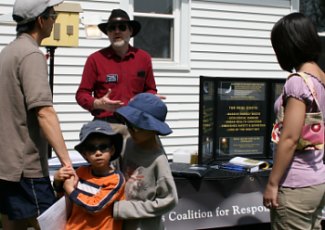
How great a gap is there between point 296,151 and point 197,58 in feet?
18.4

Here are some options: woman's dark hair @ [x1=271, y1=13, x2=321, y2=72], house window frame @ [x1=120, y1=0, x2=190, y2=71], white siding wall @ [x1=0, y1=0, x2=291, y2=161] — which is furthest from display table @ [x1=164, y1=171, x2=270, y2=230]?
house window frame @ [x1=120, y1=0, x2=190, y2=71]

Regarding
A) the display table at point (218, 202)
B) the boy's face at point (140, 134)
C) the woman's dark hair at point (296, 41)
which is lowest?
the display table at point (218, 202)

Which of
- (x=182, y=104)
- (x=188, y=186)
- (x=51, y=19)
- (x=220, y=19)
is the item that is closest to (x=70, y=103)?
(x=182, y=104)

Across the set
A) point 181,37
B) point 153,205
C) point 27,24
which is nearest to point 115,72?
point 27,24

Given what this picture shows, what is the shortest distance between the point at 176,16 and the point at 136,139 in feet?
18.7

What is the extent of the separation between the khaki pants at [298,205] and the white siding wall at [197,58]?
498 cm

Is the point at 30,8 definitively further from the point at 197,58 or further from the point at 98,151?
the point at 197,58

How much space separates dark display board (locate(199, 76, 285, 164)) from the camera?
457cm

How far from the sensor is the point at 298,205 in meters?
2.57

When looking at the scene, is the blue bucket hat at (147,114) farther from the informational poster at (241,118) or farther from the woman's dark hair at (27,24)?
the informational poster at (241,118)

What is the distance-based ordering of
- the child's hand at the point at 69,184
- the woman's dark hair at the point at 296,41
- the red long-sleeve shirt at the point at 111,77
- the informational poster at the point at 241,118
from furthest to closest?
1. the informational poster at the point at 241,118
2. the red long-sleeve shirt at the point at 111,77
3. the woman's dark hair at the point at 296,41
4. the child's hand at the point at 69,184

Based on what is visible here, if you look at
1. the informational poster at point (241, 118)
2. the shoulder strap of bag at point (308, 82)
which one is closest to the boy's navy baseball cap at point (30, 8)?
the shoulder strap of bag at point (308, 82)

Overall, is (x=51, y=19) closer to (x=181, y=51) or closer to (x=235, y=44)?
(x=181, y=51)

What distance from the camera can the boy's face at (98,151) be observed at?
245cm
